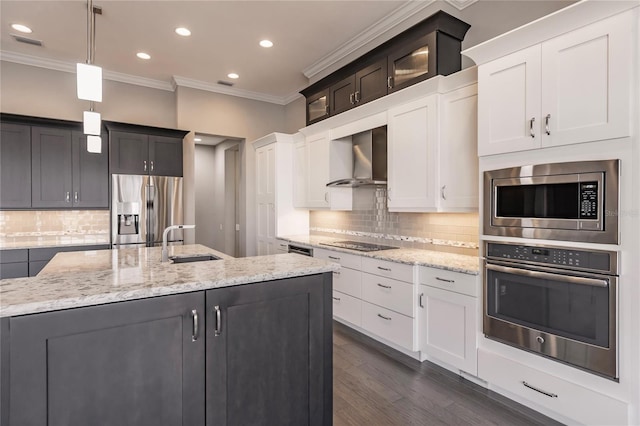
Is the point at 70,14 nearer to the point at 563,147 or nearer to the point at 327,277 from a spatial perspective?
the point at 327,277

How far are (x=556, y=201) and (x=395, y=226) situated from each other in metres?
1.94

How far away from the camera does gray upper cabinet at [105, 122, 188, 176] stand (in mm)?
4395

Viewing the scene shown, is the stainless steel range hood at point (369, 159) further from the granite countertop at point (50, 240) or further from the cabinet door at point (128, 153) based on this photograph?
the granite countertop at point (50, 240)

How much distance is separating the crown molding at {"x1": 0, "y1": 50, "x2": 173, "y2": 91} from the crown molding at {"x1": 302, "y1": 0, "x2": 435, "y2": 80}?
7.55ft

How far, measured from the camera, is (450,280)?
103 inches

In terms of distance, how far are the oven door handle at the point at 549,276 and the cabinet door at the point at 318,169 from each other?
2.45m

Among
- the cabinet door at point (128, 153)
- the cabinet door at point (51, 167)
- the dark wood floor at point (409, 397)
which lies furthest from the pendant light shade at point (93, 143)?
the dark wood floor at point (409, 397)

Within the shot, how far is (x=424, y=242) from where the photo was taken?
3525mm

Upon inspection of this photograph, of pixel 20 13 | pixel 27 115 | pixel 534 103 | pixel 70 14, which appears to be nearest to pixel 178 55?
pixel 70 14

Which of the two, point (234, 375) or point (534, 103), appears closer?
point (234, 375)

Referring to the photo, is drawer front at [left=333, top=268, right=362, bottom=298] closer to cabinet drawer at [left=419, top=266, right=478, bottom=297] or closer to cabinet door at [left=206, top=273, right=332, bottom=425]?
cabinet drawer at [left=419, top=266, right=478, bottom=297]

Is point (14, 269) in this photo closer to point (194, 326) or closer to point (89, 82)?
point (89, 82)

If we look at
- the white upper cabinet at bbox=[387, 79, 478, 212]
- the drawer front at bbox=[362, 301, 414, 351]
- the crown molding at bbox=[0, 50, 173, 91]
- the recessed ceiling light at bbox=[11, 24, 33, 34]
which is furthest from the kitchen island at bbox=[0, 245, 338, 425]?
the crown molding at bbox=[0, 50, 173, 91]

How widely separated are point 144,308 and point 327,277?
85 centimetres
